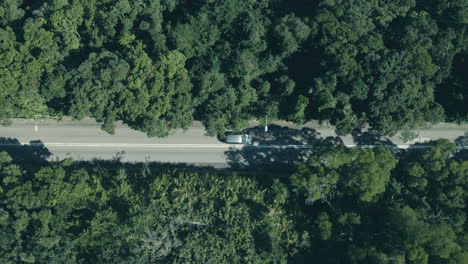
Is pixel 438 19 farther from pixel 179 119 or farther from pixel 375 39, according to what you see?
pixel 179 119

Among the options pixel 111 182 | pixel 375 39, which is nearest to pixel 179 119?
pixel 111 182

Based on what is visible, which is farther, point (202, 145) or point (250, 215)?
point (202, 145)

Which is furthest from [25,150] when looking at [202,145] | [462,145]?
[462,145]

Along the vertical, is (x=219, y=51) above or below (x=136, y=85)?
above

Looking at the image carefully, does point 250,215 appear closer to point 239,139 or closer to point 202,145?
point 239,139

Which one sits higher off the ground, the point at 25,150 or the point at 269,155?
the point at 25,150

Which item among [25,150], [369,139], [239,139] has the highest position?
[369,139]
